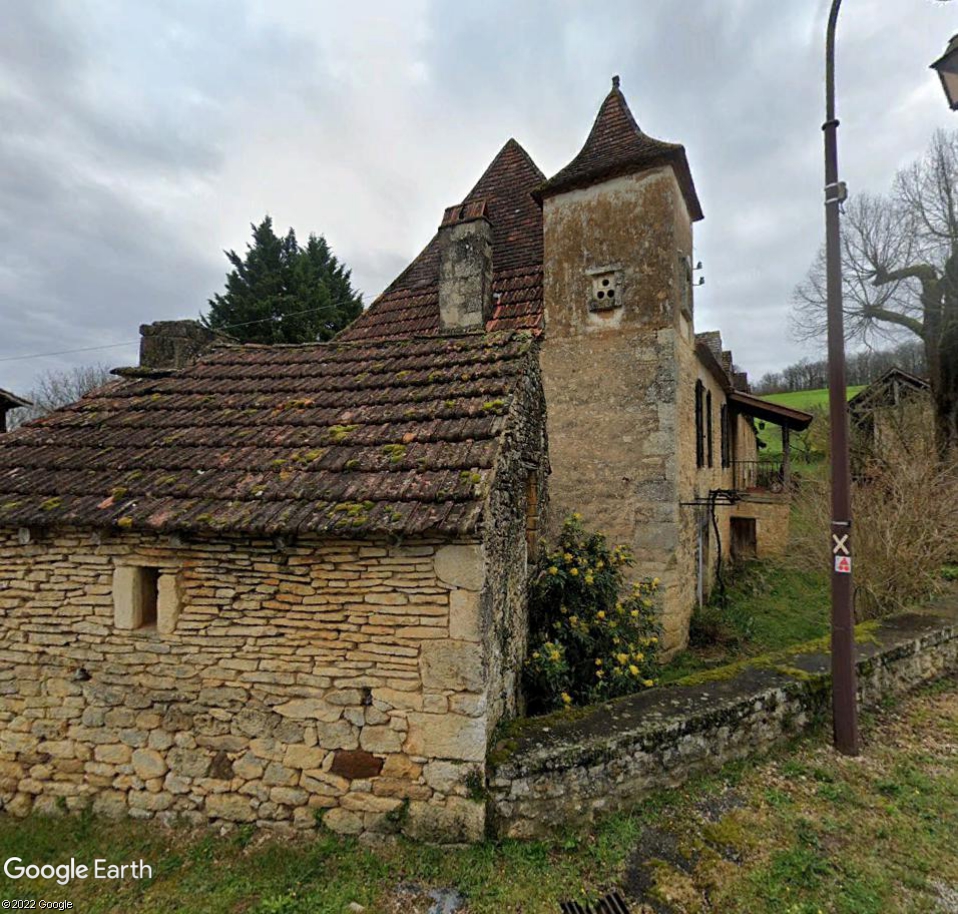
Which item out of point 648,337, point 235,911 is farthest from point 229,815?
point 648,337

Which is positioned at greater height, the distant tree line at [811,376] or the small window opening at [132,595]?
the distant tree line at [811,376]

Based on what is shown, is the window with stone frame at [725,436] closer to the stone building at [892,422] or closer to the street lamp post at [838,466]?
the stone building at [892,422]

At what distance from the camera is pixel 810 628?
9.46 metres

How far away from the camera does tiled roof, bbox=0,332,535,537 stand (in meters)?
3.75

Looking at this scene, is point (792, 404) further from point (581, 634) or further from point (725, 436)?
point (581, 634)

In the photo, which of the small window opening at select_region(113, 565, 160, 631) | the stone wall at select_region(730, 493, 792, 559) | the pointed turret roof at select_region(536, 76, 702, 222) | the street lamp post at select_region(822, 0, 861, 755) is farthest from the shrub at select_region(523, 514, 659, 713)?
the stone wall at select_region(730, 493, 792, 559)

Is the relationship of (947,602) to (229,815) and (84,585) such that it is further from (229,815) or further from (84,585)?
(84,585)

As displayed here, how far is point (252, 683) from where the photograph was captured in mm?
3932

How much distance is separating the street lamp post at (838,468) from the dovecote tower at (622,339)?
3.61m

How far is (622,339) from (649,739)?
626 cm

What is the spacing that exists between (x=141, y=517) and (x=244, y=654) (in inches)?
54.2

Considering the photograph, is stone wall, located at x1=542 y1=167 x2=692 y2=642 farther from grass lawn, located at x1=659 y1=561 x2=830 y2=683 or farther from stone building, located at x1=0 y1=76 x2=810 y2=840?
stone building, located at x1=0 y1=76 x2=810 y2=840

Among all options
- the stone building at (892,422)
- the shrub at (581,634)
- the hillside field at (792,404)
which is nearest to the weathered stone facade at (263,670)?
the shrub at (581,634)

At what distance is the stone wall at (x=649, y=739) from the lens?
360cm
